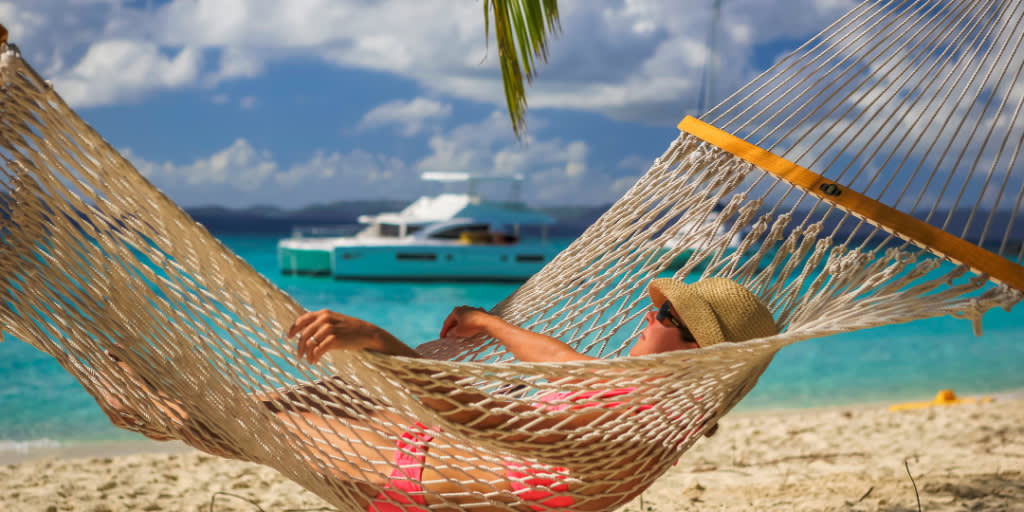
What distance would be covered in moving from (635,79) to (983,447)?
141 feet

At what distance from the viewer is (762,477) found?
2377 millimetres

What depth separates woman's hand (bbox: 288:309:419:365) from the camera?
0.92m

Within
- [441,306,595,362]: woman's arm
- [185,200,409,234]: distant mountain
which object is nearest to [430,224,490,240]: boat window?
[441,306,595,362]: woman's arm

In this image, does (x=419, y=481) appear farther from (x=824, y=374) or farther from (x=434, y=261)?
(x=434, y=261)

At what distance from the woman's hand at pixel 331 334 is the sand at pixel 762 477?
1275mm

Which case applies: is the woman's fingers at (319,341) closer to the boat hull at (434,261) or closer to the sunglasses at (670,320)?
the sunglasses at (670,320)

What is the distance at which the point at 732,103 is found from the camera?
1.76 m

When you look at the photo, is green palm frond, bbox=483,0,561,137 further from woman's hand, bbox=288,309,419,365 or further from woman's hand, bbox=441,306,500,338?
woman's hand, bbox=288,309,419,365

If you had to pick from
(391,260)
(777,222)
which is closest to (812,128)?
(777,222)

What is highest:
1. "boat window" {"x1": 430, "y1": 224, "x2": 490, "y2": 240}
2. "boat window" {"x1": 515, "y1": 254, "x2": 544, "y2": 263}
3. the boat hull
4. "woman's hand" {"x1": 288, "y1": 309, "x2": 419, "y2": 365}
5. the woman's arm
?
"boat window" {"x1": 430, "y1": 224, "x2": 490, "y2": 240}

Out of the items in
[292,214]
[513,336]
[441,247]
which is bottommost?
[513,336]

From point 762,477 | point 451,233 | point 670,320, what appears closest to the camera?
point 670,320

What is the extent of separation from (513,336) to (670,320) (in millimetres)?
249

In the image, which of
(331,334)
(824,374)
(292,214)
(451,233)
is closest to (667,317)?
(331,334)
